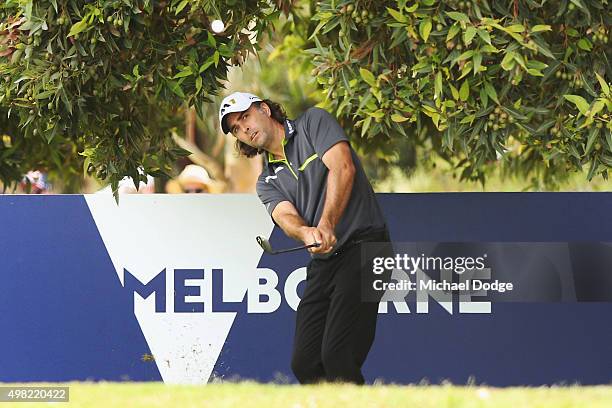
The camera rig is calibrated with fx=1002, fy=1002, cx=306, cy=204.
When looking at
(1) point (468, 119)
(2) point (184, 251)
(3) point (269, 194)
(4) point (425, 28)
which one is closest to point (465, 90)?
(1) point (468, 119)

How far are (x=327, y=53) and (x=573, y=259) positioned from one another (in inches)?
90.9

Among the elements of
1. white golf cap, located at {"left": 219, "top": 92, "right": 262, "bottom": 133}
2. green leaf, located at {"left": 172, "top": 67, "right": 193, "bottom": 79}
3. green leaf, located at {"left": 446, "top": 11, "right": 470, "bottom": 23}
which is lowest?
white golf cap, located at {"left": 219, "top": 92, "right": 262, "bottom": 133}

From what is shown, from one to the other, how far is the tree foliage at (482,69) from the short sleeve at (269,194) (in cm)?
74

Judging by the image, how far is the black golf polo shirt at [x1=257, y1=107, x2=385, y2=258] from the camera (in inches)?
Result: 247

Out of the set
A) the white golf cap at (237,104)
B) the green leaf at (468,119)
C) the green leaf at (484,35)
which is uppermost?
the green leaf at (484,35)

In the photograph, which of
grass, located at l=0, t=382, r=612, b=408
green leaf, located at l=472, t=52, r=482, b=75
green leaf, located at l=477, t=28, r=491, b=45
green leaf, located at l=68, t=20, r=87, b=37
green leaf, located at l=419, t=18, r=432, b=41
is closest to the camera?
grass, located at l=0, t=382, r=612, b=408

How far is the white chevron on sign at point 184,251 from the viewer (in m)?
7.71

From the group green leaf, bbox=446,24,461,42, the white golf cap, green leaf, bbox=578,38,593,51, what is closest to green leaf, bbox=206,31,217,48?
the white golf cap

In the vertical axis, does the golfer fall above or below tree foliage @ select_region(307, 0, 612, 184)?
below

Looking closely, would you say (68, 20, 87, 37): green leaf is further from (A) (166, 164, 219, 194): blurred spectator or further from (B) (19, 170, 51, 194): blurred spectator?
(A) (166, 164, 219, 194): blurred spectator

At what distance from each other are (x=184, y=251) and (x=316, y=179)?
1812 mm

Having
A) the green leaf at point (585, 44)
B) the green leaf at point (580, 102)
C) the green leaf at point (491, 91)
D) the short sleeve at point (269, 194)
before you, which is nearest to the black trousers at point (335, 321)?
the short sleeve at point (269, 194)

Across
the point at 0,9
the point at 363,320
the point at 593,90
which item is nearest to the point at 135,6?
the point at 0,9

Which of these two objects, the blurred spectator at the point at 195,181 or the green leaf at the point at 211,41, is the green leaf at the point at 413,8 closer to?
the green leaf at the point at 211,41
